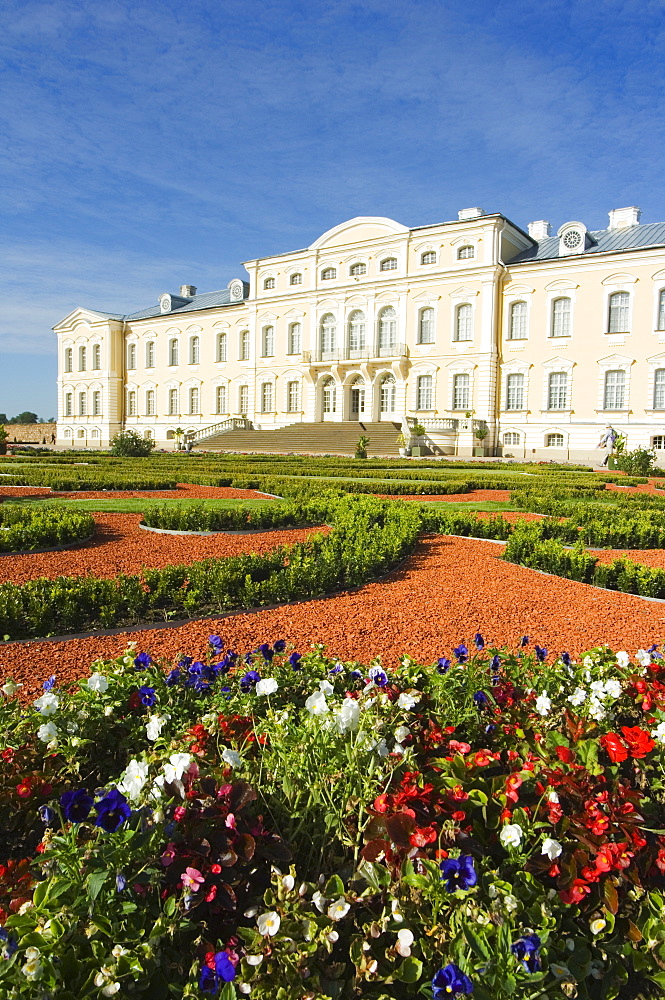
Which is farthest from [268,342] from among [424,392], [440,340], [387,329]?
[440,340]

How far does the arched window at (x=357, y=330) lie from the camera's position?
1465 inches

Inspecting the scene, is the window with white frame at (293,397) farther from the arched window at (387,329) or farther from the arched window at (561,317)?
the arched window at (561,317)

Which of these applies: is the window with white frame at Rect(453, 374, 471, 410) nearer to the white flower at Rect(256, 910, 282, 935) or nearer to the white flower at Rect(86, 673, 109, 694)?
the white flower at Rect(86, 673, 109, 694)

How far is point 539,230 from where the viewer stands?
117 ft

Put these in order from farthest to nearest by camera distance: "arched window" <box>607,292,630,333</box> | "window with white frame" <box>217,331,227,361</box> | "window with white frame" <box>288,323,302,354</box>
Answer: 1. "window with white frame" <box>217,331,227,361</box>
2. "window with white frame" <box>288,323,302,354</box>
3. "arched window" <box>607,292,630,333</box>

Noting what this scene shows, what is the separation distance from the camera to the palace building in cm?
3006

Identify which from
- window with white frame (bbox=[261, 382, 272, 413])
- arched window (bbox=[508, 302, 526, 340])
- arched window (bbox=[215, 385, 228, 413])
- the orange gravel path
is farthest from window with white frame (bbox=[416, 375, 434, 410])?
the orange gravel path

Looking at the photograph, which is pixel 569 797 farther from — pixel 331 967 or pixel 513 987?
pixel 331 967

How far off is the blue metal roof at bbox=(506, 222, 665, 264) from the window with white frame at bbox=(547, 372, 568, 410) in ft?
18.1

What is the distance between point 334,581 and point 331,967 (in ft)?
14.2

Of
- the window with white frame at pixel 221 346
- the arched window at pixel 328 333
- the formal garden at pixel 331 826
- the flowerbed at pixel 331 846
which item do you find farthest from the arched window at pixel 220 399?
the flowerbed at pixel 331 846

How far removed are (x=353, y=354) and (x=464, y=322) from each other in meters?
6.45

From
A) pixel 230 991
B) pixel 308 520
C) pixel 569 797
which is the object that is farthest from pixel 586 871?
pixel 308 520

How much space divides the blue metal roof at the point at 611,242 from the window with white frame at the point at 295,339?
41.8 feet
